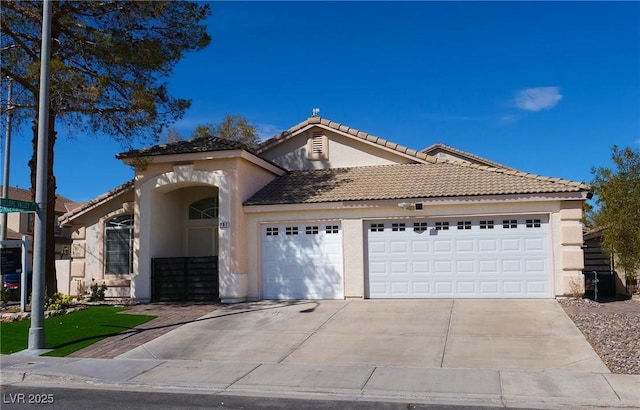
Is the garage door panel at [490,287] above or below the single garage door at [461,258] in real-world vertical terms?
below

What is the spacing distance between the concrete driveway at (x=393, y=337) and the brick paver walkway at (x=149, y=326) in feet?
1.17

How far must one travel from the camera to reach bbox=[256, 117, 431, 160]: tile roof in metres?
20.8

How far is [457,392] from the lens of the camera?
846 centimetres

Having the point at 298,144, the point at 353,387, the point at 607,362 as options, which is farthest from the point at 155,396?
the point at 298,144

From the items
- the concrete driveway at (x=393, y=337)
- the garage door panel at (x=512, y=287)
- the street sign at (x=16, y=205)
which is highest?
the street sign at (x=16, y=205)

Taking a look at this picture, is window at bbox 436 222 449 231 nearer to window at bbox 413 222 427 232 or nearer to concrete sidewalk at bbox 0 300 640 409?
window at bbox 413 222 427 232

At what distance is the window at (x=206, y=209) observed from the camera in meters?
20.5

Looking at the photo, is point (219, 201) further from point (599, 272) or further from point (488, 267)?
point (599, 272)

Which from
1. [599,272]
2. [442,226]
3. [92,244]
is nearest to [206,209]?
[92,244]

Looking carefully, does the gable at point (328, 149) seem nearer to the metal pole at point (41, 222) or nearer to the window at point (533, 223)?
the window at point (533, 223)

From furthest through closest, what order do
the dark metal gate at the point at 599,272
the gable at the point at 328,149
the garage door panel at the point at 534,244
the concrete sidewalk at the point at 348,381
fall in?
1. the gable at the point at 328,149
2. the dark metal gate at the point at 599,272
3. the garage door panel at the point at 534,244
4. the concrete sidewalk at the point at 348,381

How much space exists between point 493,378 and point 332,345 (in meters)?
3.59

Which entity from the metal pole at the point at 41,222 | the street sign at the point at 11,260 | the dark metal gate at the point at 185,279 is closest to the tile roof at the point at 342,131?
the dark metal gate at the point at 185,279

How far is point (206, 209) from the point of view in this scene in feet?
67.4
